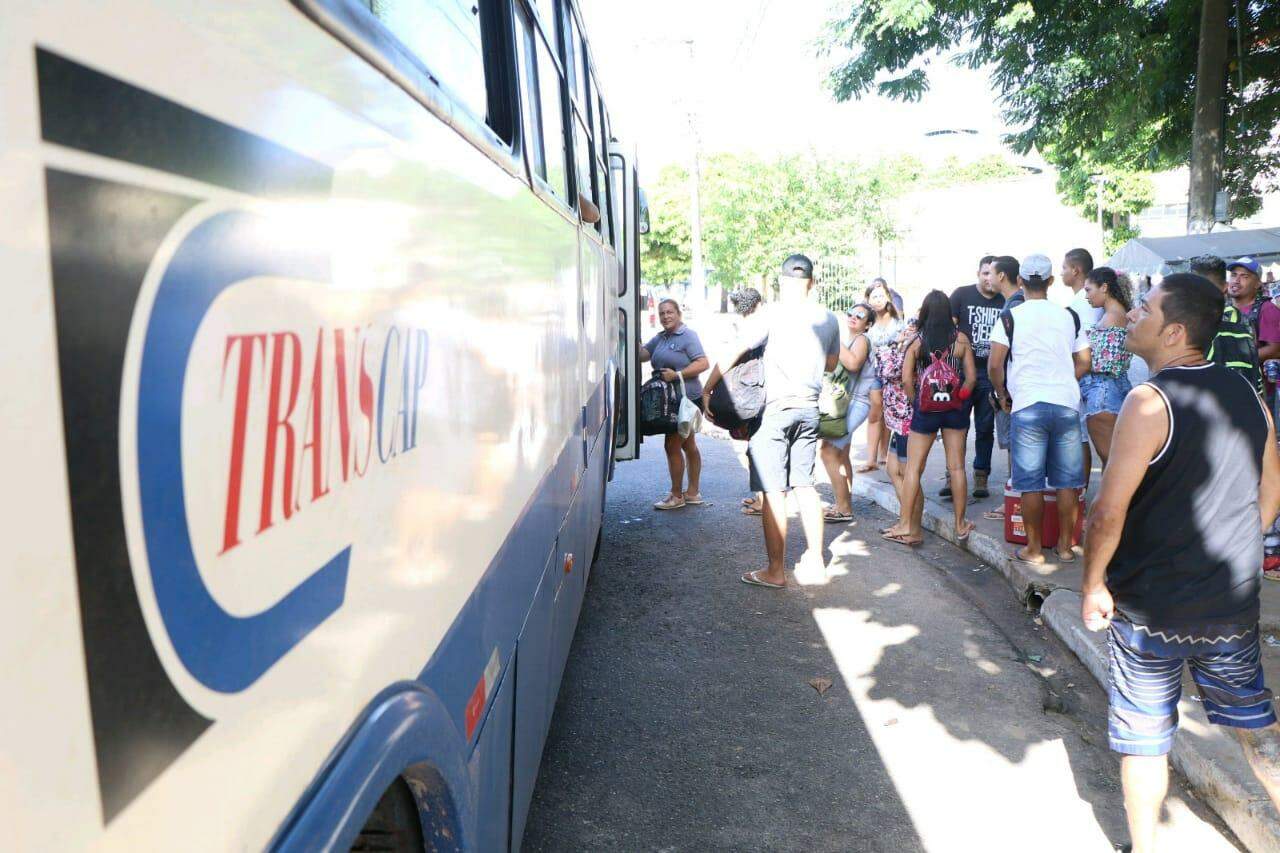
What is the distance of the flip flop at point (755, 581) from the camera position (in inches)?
247

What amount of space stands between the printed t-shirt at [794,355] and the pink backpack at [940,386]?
100 cm

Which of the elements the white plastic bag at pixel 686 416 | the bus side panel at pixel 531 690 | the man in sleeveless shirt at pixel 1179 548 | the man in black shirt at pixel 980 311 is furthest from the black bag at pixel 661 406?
the man in sleeveless shirt at pixel 1179 548

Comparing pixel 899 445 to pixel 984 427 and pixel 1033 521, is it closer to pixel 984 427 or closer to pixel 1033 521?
pixel 984 427

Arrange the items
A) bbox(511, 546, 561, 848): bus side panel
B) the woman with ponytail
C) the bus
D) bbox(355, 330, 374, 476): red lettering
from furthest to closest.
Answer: the woman with ponytail → bbox(511, 546, 561, 848): bus side panel → bbox(355, 330, 374, 476): red lettering → the bus

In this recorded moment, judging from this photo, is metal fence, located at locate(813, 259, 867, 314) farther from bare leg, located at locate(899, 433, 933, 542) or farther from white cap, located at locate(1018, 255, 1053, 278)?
white cap, located at locate(1018, 255, 1053, 278)

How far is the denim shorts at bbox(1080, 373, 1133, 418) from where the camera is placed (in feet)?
20.6

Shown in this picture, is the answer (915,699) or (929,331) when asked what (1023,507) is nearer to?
(929,331)

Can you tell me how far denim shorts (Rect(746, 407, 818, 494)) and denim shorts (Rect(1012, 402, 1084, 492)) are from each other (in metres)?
1.17

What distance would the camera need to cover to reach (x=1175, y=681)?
301cm

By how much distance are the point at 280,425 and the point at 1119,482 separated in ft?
8.39

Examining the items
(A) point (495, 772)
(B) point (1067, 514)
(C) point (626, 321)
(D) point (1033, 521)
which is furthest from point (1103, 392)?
(A) point (495, 772)

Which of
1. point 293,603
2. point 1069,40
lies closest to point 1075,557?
point 293,603

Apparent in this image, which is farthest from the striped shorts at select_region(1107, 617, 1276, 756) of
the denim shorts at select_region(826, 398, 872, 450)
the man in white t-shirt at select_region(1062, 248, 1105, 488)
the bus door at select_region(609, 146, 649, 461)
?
the bus door at select_region(609, 146, 649, 461)

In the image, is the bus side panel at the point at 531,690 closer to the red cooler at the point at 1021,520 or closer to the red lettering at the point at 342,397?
the red lettering at the point at 342,397
